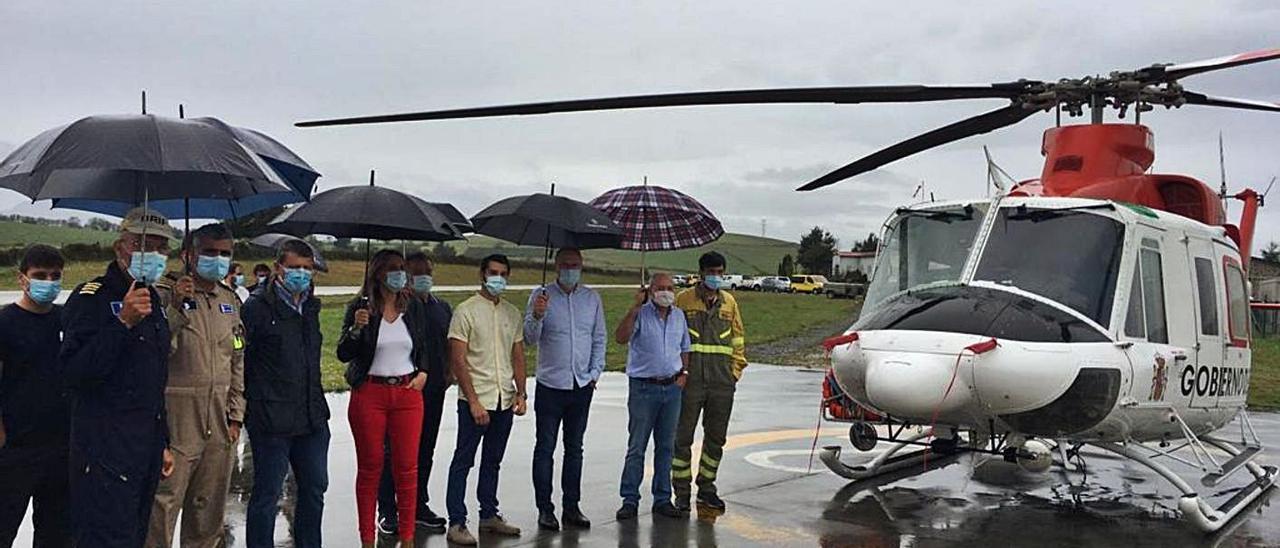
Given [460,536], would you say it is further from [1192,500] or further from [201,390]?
[1192,500]

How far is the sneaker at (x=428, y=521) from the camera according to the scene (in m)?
6.91

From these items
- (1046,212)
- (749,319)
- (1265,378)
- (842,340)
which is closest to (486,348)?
(842,340)

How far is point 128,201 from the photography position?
5461 millimetres

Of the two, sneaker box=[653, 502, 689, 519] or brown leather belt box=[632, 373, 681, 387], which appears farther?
sneaker box=[653, 502, 689, 519]

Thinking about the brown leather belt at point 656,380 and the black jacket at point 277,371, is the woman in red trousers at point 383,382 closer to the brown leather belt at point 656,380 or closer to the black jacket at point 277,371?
the black jacket at point 277,371

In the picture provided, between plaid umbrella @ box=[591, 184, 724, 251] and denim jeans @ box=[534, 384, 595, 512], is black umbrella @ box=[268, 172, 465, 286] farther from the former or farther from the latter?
plaid umbrella @ box=[591, 184, 724, 251]

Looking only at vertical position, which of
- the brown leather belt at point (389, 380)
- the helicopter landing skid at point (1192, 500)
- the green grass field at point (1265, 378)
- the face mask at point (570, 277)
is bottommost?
the green grass field at point (1265, 378)

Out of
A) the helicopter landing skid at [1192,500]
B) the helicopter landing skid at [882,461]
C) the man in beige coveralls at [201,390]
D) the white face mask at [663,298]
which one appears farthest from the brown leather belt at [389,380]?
the helicopter landing skid at [1192,500]

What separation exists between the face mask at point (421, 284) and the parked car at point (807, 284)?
62457 mm

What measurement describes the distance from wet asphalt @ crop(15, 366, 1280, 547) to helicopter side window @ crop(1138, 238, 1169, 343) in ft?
4.76

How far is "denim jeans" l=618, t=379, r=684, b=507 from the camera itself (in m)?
7.29

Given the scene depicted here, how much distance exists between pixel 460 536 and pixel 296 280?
2014 millimetres

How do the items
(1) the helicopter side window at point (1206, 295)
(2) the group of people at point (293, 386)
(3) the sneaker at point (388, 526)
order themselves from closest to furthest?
(2) the group of people at point (293, 386) < (3) the sneaker at point (388, 526) < (1) the helicopter side window at point (1206, 295)

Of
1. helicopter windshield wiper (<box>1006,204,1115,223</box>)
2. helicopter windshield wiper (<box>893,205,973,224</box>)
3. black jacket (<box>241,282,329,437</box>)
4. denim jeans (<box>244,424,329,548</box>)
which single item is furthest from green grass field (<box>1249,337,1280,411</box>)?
black jacket (<box>241,282,329,437</box>)
